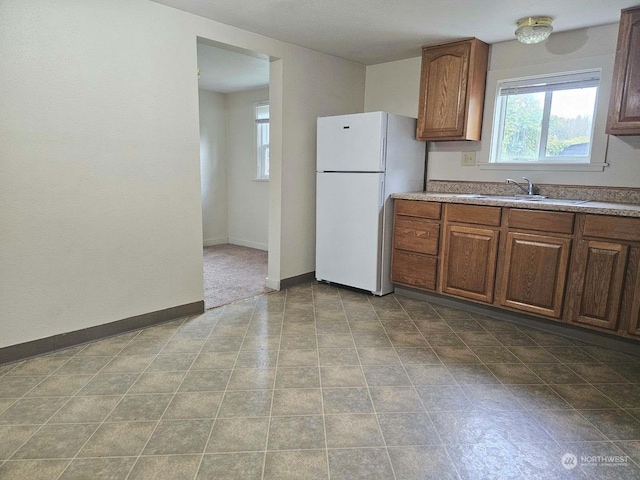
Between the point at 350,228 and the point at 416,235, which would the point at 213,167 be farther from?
the point at 416,235

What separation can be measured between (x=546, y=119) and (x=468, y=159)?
0.66m

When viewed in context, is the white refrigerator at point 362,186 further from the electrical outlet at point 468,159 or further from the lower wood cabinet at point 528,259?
the electrical outlet at point 468,159

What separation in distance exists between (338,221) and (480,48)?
181 centimetres

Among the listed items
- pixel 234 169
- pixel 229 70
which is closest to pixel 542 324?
pixel 229 70

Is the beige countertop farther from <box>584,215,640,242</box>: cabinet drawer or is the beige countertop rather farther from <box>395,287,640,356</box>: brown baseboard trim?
<box>395,287,640,356</box>: brown baseboard trim

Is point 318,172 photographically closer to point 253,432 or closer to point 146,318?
point 146,318

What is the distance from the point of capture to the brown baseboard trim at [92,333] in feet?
7.55

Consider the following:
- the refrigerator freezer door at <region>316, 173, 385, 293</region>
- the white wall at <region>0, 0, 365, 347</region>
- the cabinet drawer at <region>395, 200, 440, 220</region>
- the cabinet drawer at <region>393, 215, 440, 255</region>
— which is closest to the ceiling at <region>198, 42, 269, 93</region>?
the white wall at <region>0, 0, 365, 347</region>

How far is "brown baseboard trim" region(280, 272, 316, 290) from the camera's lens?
3.78 metres

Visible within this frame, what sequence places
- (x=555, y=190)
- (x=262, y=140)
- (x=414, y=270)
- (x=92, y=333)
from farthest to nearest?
(x=262, y=140) → (x=414, y=270) → (x=555, y=190) → (x=92, y=333)

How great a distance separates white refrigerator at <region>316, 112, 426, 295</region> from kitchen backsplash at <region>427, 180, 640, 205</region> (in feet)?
0.82

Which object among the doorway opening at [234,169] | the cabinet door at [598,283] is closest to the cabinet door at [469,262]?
the cabinet door at [598,283]

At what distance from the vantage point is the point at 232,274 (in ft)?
14.1

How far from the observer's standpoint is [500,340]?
272cm
